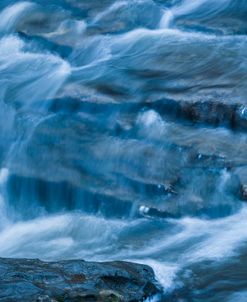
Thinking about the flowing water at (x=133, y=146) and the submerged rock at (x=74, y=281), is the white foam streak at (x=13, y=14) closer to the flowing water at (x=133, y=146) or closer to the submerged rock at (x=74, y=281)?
the flowing water at (x=133, y=146)

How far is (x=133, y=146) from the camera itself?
8234 mm

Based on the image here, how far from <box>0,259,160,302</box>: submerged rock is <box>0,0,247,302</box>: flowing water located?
25cm

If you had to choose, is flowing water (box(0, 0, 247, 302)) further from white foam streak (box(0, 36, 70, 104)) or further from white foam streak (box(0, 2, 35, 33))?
white foam streak (box(0, 2, 35, 33))

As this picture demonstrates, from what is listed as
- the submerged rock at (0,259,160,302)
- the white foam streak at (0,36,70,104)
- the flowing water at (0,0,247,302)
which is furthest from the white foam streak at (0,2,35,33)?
the submerged rock at (0,259,160,302)

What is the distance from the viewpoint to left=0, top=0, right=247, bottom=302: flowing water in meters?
6.74

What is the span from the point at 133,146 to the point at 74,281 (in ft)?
10.8

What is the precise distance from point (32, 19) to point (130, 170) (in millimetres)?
5182

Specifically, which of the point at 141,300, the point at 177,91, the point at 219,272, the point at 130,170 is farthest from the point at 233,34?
the point at 141,300

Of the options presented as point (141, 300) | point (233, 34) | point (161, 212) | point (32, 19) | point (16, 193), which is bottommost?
point (141, 300)

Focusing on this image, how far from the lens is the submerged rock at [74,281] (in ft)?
16.1

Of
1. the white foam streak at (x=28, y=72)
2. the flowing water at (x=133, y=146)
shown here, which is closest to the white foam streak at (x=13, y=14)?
the white foam streak at (x=28, y=72)

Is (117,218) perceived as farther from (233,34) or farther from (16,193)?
(233,34)

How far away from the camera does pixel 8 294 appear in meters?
4.88

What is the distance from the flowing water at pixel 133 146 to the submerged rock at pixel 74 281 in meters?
0.25
